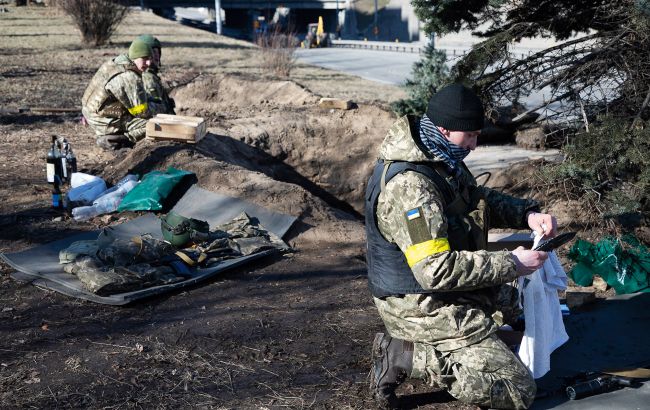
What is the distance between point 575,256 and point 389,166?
120 inches

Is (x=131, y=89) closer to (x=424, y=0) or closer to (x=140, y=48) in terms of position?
(x=140, y=48)

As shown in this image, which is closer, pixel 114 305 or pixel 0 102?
pixel 114 305

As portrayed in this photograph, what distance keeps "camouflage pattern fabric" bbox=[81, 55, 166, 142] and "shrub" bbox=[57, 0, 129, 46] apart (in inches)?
443

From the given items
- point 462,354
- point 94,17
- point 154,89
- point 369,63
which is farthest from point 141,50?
point 369,63

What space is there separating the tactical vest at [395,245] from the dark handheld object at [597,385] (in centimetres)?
89

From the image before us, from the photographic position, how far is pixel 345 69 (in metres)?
22.4

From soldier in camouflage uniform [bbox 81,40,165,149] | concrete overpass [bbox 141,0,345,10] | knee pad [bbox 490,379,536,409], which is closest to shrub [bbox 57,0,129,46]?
soldier in camouflage uniform [bbox 81,40,165,149]

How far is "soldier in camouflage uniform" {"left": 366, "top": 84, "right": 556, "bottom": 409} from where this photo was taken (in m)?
3.65

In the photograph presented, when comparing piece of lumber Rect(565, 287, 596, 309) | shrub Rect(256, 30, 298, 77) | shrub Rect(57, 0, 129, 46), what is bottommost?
piece of lumber Rect(565, 287, 596, 309)

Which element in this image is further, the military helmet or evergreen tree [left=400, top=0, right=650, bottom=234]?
evergreen tree [left=400, top=0, right=650, bottom=234]

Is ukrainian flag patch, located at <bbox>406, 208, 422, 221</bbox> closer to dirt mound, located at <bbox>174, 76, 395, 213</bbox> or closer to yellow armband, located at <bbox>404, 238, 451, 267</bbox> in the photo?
yellow armband, located at <bbox>404, 238, 451, 267</bbox>

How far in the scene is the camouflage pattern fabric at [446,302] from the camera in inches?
143

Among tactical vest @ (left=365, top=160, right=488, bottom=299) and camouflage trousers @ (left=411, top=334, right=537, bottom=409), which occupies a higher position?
tactical vest @ (left=365, top=160, right=488, bottom=299)

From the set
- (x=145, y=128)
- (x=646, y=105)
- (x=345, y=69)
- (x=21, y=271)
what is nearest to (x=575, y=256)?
(x=646, y=105)
